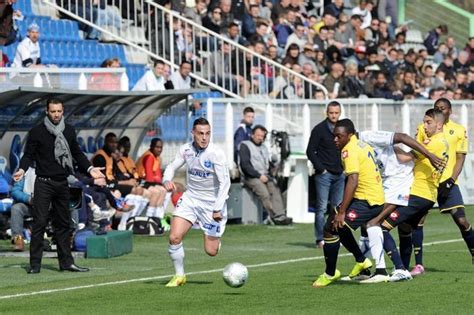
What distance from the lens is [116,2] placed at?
2850 cm

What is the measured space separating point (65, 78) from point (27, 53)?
224 cm

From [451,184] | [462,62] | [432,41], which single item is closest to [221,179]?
[451,184]

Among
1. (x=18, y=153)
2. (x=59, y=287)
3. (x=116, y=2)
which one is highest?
(x=116, y=2)

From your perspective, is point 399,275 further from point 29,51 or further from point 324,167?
point 29,51

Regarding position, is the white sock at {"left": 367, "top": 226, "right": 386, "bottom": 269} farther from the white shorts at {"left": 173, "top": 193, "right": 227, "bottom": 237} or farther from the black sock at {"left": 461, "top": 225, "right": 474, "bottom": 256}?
the black sock at {"left": 461, "top": 225, "right": 474, "bottom": 256}

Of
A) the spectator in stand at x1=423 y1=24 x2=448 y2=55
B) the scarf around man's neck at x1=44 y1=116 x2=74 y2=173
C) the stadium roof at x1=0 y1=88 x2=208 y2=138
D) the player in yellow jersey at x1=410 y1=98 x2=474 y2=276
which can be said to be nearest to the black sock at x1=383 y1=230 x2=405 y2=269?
the player in yellow jersey at x1=410 y1=98 x2=474 y2=276

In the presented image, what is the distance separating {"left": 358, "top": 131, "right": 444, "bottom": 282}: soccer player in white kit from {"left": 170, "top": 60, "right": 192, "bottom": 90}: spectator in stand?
11268 mm

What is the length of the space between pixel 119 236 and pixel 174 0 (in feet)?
39.2

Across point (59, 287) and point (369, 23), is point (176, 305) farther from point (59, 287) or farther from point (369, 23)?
point (369, 23)

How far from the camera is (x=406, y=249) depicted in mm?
15656

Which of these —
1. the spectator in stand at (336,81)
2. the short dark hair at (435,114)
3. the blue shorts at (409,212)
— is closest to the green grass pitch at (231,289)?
the blue shorts at (409,212)

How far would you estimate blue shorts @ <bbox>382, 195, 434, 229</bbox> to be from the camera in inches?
602

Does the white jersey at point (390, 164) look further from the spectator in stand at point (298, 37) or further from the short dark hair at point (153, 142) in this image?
the spectator in stand at point (298, 37)

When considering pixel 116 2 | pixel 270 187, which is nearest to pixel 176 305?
pixel 270 187
